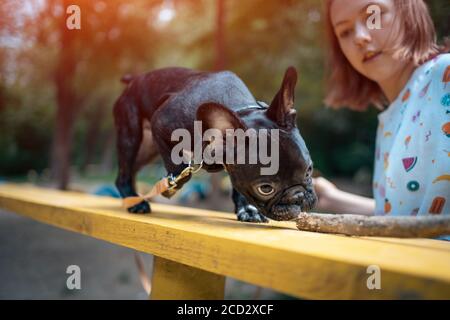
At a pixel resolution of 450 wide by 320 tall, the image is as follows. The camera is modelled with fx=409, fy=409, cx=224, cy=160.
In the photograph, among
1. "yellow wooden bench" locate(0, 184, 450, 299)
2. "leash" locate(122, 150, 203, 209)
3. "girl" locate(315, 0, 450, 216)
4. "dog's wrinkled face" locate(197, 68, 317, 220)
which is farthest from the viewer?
"girl" locate(315, 0, 450, 216)

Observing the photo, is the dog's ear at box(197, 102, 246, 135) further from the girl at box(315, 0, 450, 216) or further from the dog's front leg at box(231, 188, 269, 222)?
the girl at box(315, 0, 450, 216)

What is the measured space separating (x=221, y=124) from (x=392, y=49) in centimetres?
64

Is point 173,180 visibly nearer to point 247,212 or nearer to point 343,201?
point 247,212

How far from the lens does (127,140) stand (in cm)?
110

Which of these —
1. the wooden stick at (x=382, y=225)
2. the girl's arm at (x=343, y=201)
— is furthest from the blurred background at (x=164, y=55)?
the wooden stick at (x=382, y=225)

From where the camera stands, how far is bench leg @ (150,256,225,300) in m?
0.97

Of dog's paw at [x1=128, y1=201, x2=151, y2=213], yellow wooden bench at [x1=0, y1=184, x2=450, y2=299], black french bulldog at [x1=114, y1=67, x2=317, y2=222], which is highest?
black french bulldog at [x1=114, y1=67, x2=317, y2=222]

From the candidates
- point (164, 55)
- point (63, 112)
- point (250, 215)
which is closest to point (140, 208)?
point (250, 215)

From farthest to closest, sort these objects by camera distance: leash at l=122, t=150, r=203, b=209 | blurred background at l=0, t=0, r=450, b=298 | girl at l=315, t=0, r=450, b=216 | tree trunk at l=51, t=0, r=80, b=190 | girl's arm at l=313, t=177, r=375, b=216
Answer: tree trunk at l=51, t=0, r=80, b=190 < blurred background at l=0, t=0, r=450, b=298 < girl's arm at l=313, t=177, r=375, b=216 < girl at l=315, t=0, r=450, b=216 < leash at l=122, t=150, r=203, b=209

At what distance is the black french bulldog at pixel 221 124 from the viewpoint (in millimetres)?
749

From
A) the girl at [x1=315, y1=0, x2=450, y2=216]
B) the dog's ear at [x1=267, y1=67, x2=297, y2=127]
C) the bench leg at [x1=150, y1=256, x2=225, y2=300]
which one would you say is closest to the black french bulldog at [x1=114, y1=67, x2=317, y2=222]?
the dog's ear at [x1=267, y1=67, x2=297, y2=127]

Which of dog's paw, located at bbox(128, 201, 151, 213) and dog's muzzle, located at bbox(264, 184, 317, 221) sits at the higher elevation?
dog's muzzle, located at bbox(264, 184, 317, 221)
